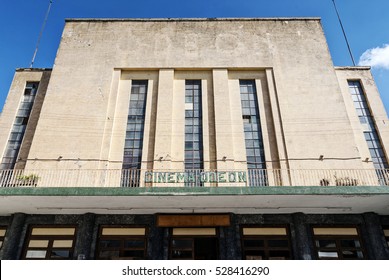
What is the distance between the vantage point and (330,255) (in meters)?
11.3

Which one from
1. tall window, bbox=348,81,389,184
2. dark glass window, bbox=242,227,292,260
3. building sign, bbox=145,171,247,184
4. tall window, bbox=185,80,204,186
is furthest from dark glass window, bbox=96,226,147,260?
tall window, bbox=348,81,389,184

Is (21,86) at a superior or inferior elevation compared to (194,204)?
superior

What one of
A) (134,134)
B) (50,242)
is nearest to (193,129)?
(134,134)

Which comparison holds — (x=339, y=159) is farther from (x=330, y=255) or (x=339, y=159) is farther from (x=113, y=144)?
(x=113, y=144)

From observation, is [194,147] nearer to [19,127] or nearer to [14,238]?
[14,238]

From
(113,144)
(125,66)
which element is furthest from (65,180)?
(125,66)

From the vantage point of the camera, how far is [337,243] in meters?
11.5

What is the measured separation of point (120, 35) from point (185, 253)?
13.7m

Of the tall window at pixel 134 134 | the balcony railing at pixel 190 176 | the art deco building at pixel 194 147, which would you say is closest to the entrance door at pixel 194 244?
the art deco building at pixel 194 147

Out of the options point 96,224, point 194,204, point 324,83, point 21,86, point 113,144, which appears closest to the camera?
point 194,204

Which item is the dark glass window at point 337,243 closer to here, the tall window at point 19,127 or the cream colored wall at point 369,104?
the cream colored wall at point 369,104

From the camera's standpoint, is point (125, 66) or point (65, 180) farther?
point (125, 66)

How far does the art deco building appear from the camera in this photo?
1118cm

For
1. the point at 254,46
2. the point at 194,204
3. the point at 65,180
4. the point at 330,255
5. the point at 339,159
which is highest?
the point at 254,46
